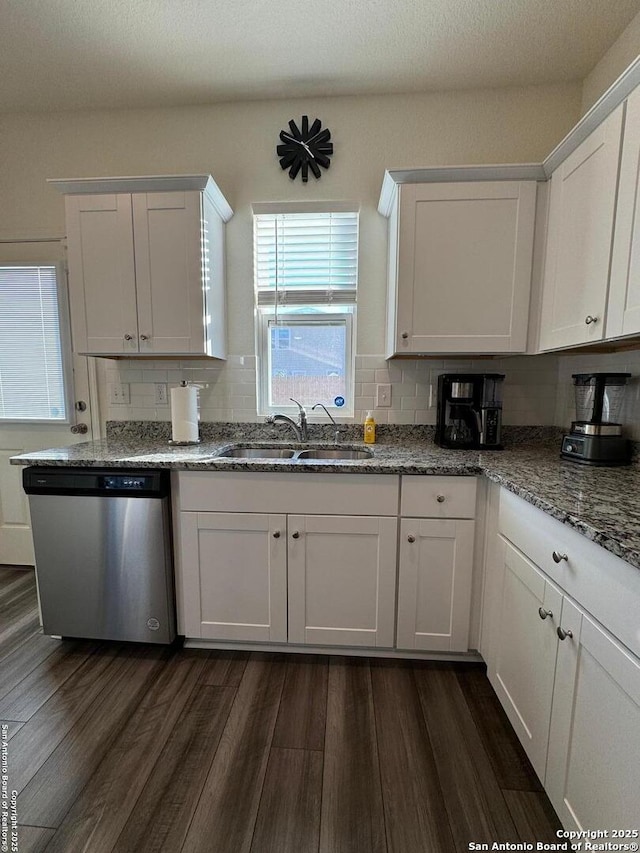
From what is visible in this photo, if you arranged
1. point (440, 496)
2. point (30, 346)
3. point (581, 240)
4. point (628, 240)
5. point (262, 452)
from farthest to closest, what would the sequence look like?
point (30, 346)
point (262, 452)
point (440, 496)
point (581, 240)
point (628, 240)

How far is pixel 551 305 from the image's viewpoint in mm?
1656

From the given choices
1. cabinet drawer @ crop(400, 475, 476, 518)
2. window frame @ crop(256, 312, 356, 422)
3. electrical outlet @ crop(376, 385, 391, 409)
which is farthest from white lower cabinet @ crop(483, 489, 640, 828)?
window frame @ crop(256, 312, 356, 422)

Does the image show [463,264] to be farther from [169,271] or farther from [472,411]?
[169,271]

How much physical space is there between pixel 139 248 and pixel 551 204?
6.43 ft

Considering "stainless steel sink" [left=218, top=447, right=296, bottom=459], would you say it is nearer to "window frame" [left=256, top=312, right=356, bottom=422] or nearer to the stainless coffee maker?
"window frame" [left=256, top=312, right=356, bottom=422]

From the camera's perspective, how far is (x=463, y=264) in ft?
5.70

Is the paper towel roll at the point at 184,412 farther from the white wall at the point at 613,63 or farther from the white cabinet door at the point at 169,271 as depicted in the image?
the white wall at the point at 613,63

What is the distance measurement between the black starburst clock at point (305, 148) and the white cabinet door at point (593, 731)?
2.32 meters

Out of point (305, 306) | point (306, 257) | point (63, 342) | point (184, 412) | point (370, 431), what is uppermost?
point (306, 257)

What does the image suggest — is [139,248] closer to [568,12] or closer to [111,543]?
[111,543]

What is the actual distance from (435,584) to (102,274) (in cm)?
220

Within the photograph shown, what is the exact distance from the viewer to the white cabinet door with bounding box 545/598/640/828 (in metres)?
0.77

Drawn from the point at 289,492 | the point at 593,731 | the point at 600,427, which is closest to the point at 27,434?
the point at 289,492

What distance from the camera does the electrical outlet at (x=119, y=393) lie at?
7.47 ft
